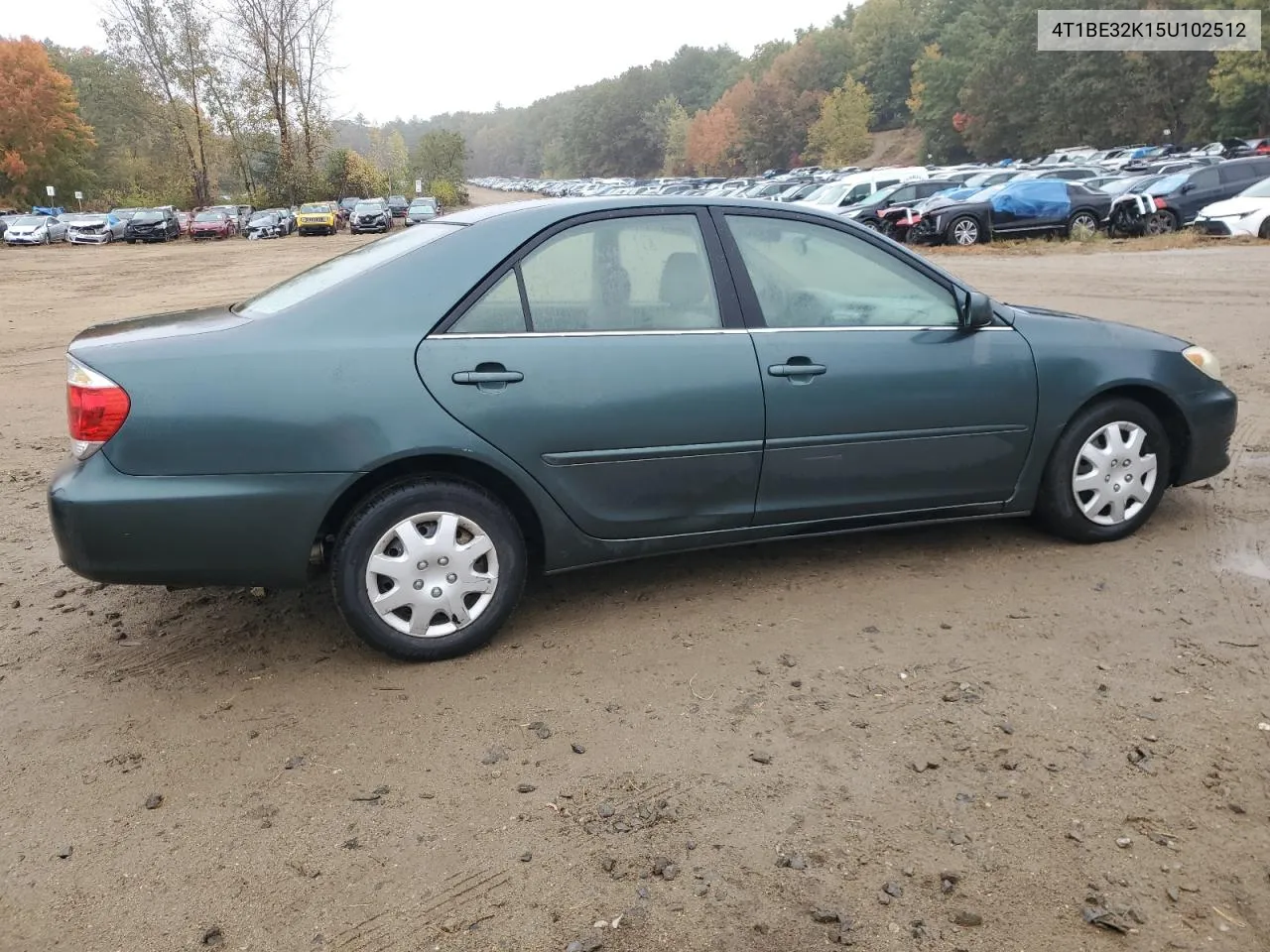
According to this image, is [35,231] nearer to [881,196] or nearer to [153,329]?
[881,196]

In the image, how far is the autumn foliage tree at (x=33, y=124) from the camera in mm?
58625

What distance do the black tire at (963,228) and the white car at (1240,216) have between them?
13.5ft

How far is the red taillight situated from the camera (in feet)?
10.9

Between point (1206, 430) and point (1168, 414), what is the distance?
188 mm

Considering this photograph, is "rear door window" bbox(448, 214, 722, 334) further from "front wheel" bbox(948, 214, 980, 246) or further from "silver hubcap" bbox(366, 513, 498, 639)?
"front wheel" bbox(948, 214, 980, 246)

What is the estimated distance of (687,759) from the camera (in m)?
3.02

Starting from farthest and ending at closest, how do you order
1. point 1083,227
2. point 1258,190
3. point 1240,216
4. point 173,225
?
point 173,225
point 1083,227
point 1258,190
point 1240,216

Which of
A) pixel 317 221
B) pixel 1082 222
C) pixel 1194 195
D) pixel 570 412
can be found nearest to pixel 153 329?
pixel 570 412

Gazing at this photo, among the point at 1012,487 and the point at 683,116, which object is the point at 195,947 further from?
the point at 683,116

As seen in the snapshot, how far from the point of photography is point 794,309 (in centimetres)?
407

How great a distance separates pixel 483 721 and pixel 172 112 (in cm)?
7031

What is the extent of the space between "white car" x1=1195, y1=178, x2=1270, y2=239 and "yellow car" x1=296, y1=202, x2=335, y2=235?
Result: 3369 cm

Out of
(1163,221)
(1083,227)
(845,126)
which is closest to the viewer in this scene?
(1083,227)

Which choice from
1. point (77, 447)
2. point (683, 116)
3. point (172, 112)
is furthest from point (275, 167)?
point (683, 116)
